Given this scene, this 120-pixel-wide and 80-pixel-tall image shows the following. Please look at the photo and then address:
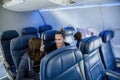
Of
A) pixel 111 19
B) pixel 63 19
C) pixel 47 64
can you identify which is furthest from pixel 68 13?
pixel 47 64

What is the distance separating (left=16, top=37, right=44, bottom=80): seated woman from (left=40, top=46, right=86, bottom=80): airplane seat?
28.7 inches

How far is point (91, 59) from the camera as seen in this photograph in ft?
7.43

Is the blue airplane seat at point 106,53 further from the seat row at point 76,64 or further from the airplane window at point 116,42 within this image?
the airplane window at point 116,42

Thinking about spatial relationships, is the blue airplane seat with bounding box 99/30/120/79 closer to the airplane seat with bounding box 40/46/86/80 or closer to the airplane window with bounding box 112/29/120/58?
the airplane window with bounding box 112/29/120/58

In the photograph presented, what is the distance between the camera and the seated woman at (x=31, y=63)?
232 cm

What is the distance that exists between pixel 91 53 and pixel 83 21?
202 cm

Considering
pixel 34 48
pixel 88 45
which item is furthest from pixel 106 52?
pixel 34 48

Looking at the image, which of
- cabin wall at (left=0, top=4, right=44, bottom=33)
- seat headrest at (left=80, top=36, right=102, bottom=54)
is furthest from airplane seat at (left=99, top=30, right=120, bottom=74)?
cabin wall at (left=0, top=4, right=44, bottom=33)

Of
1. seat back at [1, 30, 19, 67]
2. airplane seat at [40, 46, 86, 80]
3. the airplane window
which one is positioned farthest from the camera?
seat back at [1, 30, 19, 67]

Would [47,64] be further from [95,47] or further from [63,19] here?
[63,19]

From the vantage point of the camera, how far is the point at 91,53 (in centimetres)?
230

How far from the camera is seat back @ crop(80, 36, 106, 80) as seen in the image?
7.00 ft

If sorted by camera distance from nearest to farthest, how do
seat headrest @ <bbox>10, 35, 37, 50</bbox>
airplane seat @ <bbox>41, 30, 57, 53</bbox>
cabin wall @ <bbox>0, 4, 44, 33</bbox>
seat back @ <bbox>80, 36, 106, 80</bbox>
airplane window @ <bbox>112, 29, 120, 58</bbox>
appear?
seat back @ <bbox>80, 36, 106, 80</bbox>, seat headrest @ <bbox>10, 35, 37, 50</bbox>, airplane seat @ <bbox>41, 30, 57, 53</bbox>, airplane window @ <bbox>112, 29, 120, 58</bbox>, cabin wall @ <bbox>0, 4, 44, 33</bbox>

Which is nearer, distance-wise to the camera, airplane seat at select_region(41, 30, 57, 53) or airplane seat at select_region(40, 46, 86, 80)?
airplane seat at select_region(40, 46, 86, 80)
